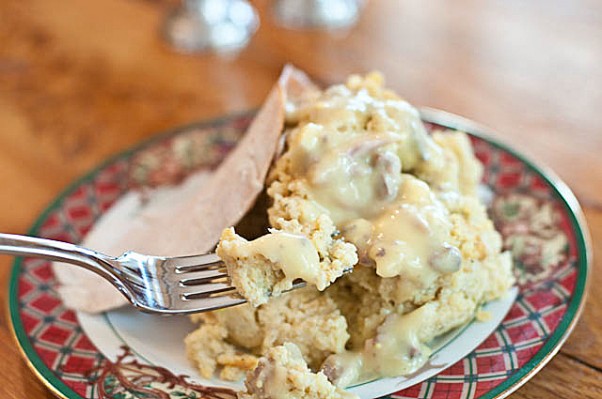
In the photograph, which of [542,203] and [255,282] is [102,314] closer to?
[255,282]

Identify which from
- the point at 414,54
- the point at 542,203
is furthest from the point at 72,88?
the point at 542,203

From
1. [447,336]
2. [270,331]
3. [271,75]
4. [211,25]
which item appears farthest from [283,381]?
[211,25]

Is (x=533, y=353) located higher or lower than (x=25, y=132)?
lower

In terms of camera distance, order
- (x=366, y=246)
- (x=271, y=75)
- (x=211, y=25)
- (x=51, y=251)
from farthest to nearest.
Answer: (x=211, y=25) < (x=271, y=75) < (x=366, y=246) < (x=51, y=251)

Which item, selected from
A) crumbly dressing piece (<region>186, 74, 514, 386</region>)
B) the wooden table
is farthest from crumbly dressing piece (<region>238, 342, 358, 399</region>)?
the wooden table

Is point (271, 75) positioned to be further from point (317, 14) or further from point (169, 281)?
point (169, 281)

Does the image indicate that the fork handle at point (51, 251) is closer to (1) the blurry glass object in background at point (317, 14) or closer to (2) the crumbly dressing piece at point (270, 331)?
(2) the crumbly dressing piece at point (270, 331)
